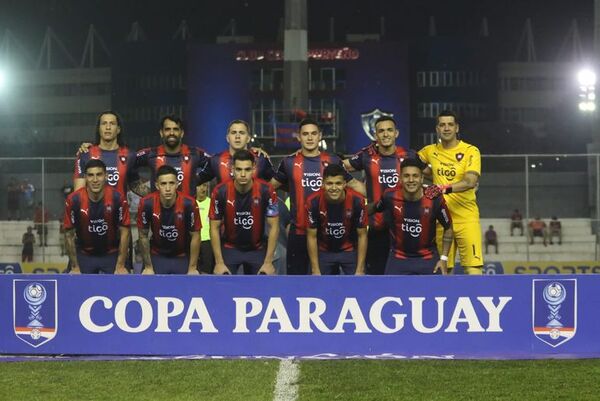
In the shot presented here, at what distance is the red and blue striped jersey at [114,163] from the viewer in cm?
1009

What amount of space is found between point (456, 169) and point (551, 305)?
1.95m

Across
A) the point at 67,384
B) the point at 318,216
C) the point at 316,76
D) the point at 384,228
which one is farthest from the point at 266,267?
the point at 316,76

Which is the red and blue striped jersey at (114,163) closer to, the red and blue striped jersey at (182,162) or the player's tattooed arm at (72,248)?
the red and blue striped jersey at (182,162)

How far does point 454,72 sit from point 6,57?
87.5 ft

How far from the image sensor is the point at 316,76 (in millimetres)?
55156

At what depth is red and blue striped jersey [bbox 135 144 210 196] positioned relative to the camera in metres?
10.2

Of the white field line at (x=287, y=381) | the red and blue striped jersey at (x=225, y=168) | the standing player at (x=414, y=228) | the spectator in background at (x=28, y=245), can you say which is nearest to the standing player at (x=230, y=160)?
the red and blue striped jersey at (x=225, y=168)

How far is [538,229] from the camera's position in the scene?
71.2 ft

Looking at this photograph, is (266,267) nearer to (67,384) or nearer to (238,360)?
(238,360)

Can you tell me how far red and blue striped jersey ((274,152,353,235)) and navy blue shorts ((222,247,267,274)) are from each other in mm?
501

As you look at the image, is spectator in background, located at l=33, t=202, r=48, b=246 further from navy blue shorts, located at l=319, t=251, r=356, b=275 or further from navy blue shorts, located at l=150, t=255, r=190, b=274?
navy blue shorts, located at l=319, t=251, r=356, b=275

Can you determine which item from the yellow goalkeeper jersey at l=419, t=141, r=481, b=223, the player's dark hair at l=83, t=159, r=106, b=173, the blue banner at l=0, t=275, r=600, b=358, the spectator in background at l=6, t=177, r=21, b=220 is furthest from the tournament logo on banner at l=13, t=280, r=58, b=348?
the spectator in background at l=6, t=177, r=21, b=220

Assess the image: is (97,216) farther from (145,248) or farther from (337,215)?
(337,215)

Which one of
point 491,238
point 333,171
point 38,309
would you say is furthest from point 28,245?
point 333,171
